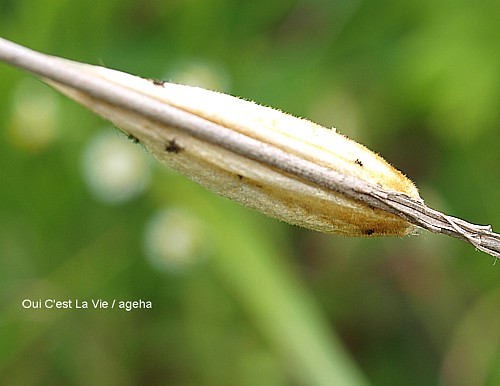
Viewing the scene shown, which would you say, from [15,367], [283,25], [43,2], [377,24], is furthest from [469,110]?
[15,367]

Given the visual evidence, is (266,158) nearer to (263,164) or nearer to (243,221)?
(263,164)

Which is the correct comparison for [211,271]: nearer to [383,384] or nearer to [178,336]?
[178,336]

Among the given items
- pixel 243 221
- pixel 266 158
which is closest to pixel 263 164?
pixel 266 158

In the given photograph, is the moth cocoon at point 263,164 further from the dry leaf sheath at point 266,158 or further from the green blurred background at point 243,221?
the green blurred background at point 243,221

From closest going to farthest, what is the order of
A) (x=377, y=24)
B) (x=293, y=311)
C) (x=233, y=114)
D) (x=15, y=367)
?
(x=233, y=114) < (x=293, y=311) < (x=15, y=367) < (x=377, y=24)

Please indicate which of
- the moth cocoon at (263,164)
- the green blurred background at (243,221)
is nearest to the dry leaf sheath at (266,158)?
the moth cocoon at (263,164)

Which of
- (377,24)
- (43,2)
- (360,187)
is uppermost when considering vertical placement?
(377,24)

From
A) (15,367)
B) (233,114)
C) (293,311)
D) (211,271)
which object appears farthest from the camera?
(211,271)
